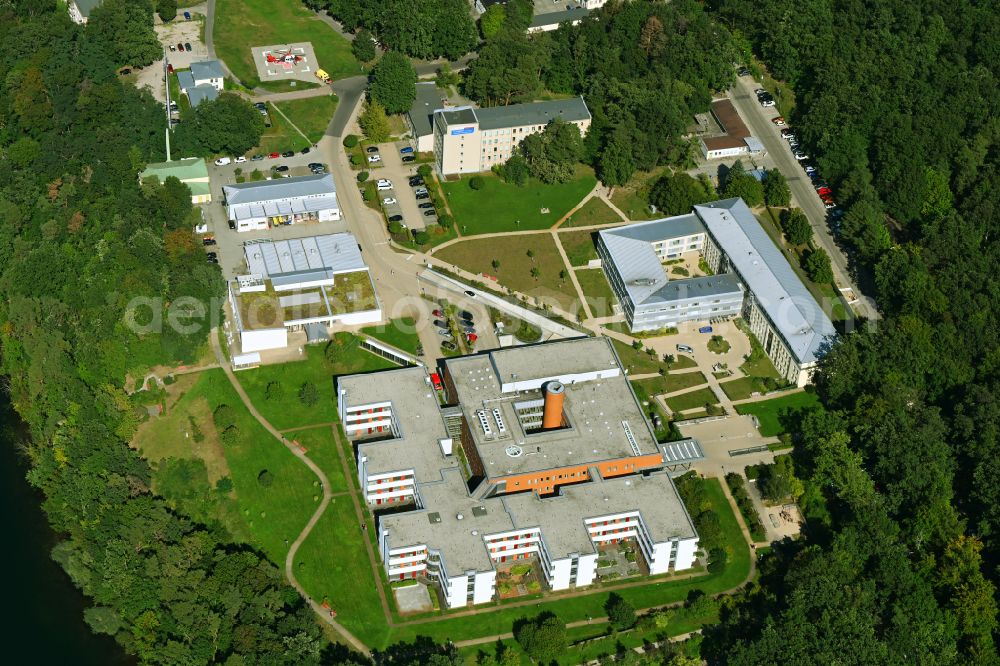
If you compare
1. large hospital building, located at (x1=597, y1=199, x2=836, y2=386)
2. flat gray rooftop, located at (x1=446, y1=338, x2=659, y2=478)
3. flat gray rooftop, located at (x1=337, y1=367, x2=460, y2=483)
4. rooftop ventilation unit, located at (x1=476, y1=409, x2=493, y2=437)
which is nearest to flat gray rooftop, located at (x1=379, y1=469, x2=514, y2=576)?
flat gray rooftop, located at (x1=337, y1=367, x2=460, y2=483)

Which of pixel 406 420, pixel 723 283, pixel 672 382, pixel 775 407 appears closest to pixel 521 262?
pixel 723 283

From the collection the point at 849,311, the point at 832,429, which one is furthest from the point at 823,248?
the point at 832,429

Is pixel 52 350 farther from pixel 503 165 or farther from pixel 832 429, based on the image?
pixel 832 429

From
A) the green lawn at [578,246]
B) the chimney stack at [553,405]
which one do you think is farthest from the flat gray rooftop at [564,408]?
the green lawn at [578,246]

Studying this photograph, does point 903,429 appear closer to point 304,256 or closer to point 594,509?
point 594,509

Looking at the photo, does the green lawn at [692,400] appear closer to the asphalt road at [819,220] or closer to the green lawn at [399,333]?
the asphalt road at [819,220]

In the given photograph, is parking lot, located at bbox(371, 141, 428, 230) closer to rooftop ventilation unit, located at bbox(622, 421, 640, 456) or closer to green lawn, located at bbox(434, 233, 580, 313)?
green lawn, located at bbox(434, 233, 580, 313)
